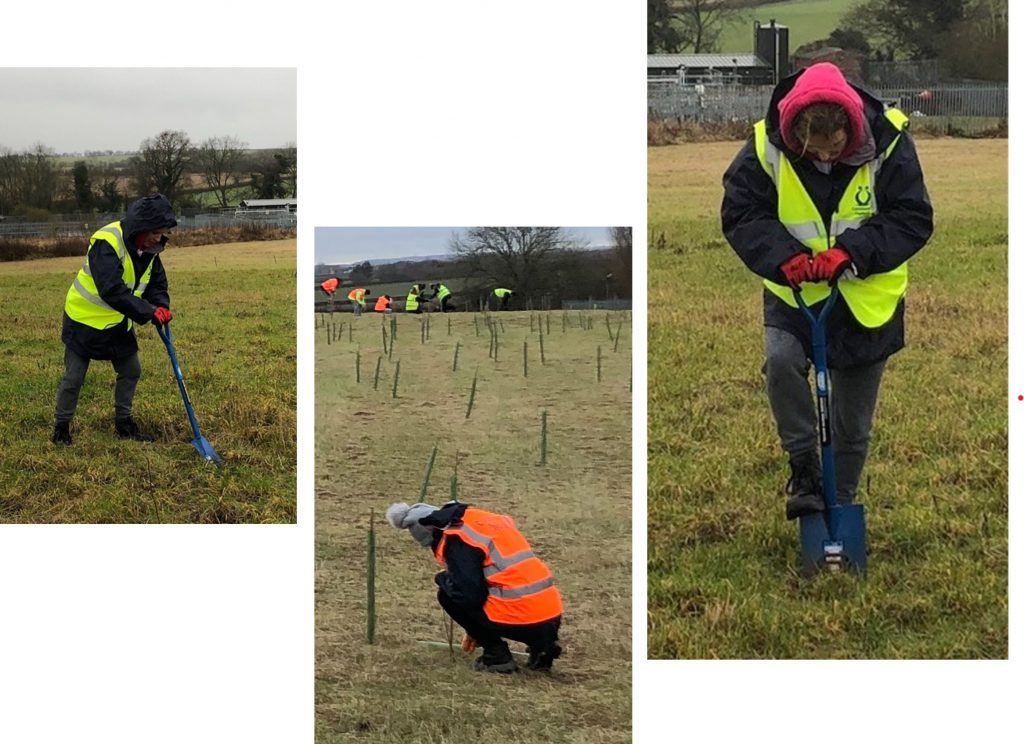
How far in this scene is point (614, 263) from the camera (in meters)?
6.03

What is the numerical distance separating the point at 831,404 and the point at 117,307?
3.03 meters

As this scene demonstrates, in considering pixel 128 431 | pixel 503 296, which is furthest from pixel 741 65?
pixel 128 431

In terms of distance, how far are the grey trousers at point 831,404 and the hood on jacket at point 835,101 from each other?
2.43 feet

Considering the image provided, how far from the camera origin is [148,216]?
6.58 metres

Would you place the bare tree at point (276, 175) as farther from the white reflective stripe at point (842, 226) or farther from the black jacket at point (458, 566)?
the white reflective stripe at point (842, 226)

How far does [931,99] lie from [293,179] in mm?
2637

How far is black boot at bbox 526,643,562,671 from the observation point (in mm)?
5770

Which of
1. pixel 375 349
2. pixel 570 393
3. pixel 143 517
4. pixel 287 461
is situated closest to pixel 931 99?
pixel 570 393

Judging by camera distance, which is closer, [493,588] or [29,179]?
[493,588]

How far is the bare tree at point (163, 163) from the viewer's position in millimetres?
6520

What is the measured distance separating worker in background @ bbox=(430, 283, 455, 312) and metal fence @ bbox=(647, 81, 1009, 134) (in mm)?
1075

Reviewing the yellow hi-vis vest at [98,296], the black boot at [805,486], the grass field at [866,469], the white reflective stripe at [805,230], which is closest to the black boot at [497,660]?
the grass field at [866,469]

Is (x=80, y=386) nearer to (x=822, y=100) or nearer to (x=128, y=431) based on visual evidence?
(x=128, y=431)

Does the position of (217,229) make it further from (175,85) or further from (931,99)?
(931,99)
